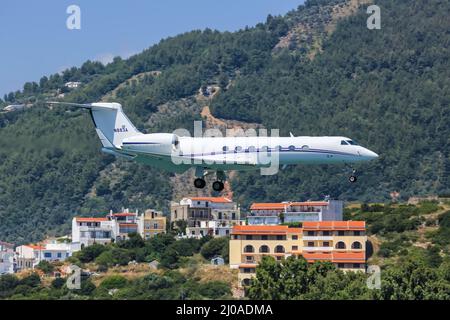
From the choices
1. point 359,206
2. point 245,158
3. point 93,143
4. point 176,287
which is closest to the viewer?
point 245,158

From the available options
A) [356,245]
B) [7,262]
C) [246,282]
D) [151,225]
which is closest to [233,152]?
[246,282]

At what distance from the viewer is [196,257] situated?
417 ft

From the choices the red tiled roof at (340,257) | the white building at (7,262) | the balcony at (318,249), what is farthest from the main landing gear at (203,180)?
the white building at (7,262)

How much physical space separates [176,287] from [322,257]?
14402mm

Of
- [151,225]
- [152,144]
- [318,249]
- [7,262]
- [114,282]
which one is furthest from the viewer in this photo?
[7,262]

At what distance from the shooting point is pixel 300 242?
120688 mm

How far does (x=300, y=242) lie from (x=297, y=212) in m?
30.0

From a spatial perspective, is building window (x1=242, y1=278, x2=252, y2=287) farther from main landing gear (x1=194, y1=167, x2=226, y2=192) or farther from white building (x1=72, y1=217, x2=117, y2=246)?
white building (x1=72, y1=217, x2=117, y2=246)

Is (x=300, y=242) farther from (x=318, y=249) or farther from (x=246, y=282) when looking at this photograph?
(x=246, y=282)

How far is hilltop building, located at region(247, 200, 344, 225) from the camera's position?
465ft

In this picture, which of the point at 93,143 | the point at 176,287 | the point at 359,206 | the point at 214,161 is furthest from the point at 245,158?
the point at 359,206

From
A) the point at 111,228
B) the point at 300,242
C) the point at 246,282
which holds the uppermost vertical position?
the point at 300,242

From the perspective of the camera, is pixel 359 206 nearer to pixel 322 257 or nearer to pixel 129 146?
pixel 322 257

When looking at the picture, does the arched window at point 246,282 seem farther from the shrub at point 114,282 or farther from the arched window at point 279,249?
the shrub at point 114,282
